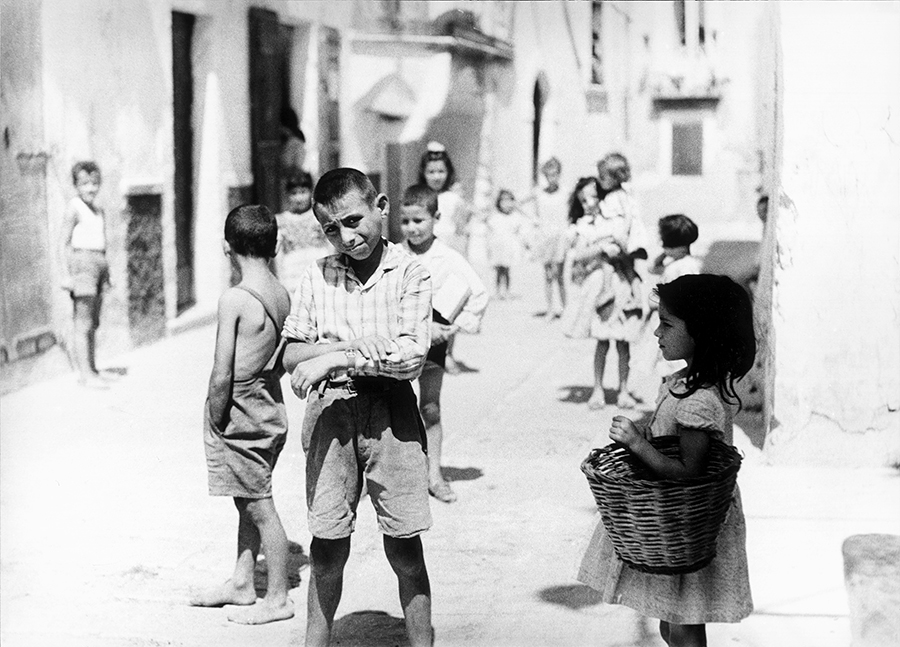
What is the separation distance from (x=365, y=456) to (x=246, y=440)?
2.60ft

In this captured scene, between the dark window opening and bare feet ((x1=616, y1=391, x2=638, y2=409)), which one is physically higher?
the dark window opening

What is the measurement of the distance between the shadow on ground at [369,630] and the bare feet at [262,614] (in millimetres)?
165

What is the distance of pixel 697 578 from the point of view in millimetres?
3703

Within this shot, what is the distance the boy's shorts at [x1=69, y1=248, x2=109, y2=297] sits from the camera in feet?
28.8

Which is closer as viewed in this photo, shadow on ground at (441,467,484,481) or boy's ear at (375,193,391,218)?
boy's ear at (375,193,391,218)

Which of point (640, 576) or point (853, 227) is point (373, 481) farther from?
point (853, 227)

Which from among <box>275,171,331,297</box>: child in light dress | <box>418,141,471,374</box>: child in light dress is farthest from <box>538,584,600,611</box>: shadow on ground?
<box>275,171,331,297</box>: child in light dress

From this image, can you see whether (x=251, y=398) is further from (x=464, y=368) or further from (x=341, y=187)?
(x=464, y=368)

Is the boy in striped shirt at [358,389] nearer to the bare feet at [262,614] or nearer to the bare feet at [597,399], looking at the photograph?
the bare feet at [262,614]

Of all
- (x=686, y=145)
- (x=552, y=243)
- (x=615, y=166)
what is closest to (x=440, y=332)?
(x=615, y=166)

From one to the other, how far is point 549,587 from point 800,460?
211 cm

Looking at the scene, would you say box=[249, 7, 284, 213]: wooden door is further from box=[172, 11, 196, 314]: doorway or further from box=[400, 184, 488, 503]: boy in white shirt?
box=[400, 184, 488, 503]: boy in white shirt

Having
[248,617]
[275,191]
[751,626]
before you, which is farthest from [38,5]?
[751,626]

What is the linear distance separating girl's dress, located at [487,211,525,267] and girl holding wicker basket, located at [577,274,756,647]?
Result: 34.1 ft
